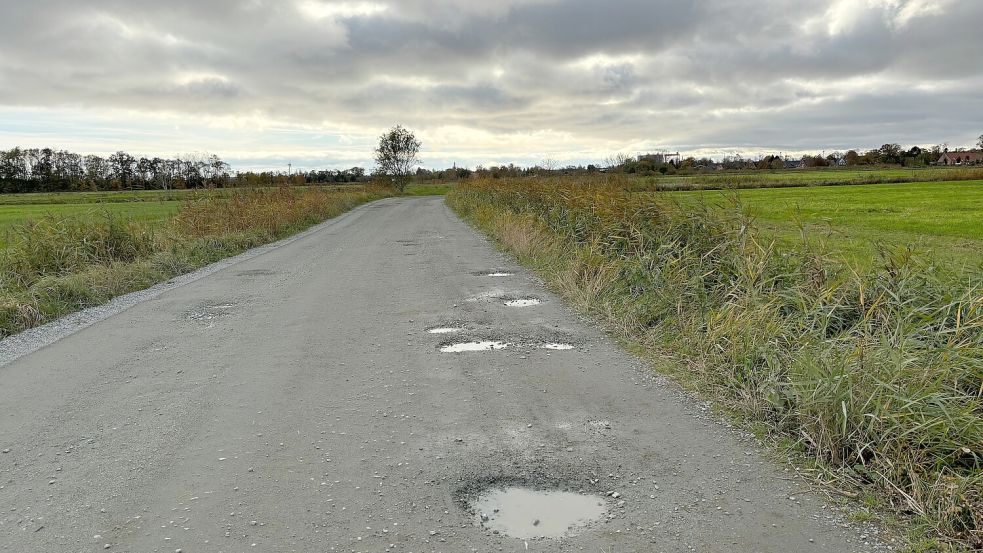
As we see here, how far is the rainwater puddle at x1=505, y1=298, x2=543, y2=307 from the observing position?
26.9ft

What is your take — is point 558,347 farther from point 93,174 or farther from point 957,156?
point 957,156

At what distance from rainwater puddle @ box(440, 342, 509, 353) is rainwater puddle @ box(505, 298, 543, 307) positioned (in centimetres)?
190

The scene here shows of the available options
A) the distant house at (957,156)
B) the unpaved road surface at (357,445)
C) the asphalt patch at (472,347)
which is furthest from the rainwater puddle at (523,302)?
the distant house at (957,156)

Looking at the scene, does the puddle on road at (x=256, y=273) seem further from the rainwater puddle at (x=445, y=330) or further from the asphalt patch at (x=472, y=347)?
the asphalt patch at (x=472, y=347)

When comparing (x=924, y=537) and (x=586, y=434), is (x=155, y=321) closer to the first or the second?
(x=586, y=434)

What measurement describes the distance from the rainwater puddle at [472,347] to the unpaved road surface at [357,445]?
0.11 m

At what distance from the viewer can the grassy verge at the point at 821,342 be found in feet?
10.7

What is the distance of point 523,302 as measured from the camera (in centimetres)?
841

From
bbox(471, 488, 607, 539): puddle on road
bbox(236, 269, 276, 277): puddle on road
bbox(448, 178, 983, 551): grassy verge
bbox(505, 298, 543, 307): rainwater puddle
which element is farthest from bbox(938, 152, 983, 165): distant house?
bbox(471, 488, 607, 539): puddle on road

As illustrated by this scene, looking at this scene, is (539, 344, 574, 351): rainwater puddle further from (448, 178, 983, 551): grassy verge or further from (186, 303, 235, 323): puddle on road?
(186, 303, 235, 323): puddle on road

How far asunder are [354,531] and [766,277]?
4.76 metres

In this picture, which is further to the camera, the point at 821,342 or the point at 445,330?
the point at 445,330

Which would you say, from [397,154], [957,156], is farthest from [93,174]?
[957,156]

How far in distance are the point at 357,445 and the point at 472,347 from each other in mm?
2407
